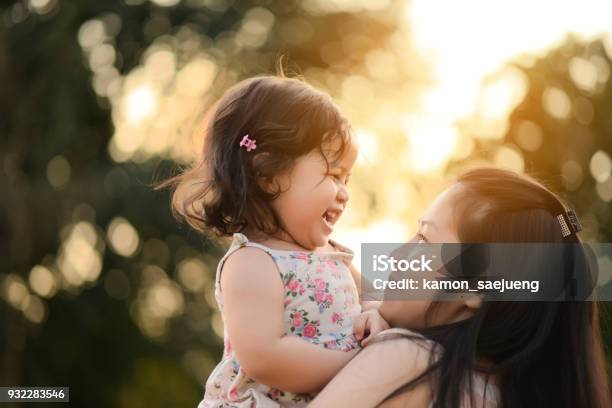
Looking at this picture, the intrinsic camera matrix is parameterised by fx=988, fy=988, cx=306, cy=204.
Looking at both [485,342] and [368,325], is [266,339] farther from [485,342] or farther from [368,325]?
[485,342]

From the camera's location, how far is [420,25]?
33.4ft

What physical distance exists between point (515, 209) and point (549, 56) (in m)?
5.90

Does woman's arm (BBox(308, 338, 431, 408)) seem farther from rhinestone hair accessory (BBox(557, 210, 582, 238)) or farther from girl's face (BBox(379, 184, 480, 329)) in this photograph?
rhinestone hair accessory (BBox(557, 210, 582, 238))

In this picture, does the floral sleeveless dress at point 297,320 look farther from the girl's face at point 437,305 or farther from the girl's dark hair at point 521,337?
the girl's dark hair at point 521,337

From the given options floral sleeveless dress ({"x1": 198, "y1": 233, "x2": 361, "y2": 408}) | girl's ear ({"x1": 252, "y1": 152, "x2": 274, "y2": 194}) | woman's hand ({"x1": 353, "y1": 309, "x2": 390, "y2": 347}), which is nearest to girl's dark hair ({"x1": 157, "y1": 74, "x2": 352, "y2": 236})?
girl's ear ({"x1": 252, "y1": 152, "x2": 274, "y2": 194})

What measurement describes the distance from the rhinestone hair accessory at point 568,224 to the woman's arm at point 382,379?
0.42 meters

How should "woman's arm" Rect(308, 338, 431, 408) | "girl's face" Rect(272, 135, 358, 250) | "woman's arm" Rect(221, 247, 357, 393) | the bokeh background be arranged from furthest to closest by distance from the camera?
1. the bokeh background
2. "girl's face" Rect(272, 135, 358, 250)
3. "woman's arm" Rect(221, 247, 357, 393)
4. "woman's arm" Rect(308, 338, 431, 408)

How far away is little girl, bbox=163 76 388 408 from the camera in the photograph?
223 centimetres

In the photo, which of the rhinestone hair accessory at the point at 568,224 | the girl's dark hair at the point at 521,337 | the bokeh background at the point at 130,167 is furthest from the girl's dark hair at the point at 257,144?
the bokeh background at the point at 130,167

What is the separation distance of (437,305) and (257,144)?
0.60m

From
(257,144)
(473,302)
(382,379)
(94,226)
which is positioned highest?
(257,144)

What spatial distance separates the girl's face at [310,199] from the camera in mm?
2393

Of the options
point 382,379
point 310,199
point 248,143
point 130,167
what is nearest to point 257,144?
point 248,143

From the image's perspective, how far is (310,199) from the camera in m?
2.39
